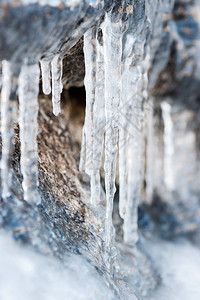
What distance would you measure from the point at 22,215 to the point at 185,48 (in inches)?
79.5

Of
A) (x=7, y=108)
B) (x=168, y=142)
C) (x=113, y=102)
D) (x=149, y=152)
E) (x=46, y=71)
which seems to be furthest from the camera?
(x=168, y=142)

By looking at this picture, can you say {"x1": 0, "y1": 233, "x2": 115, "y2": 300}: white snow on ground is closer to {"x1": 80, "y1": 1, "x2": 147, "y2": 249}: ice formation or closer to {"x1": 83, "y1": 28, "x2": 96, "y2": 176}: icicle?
{"x1": 80, "y1": 1, "x2": 147, "y2": 249}: ice formation

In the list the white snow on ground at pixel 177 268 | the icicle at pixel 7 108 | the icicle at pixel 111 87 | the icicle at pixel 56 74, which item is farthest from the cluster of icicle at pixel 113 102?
the white snow on ground at pixel 177 268

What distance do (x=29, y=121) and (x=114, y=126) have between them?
17.6 inches

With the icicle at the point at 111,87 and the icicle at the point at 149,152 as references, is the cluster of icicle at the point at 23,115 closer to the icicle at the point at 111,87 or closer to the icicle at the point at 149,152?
the icicle at the point at 111,87

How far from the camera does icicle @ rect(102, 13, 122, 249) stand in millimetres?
1366

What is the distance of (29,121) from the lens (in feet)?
3.87

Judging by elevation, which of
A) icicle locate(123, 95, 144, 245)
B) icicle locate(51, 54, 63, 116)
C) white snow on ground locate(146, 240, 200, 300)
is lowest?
white snow on ground locate(146, 240, 200, 300)

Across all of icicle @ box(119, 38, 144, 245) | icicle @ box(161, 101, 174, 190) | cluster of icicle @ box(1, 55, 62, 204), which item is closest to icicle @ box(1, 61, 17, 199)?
cluster of icicle @ box(1, 55, 62, 204)

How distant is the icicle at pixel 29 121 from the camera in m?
1.13

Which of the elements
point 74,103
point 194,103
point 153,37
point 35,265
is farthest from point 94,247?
point 194,103

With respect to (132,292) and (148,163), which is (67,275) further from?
(148,163)

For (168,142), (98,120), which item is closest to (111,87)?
(98,120)

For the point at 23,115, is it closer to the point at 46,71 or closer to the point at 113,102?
the point at 46,71
